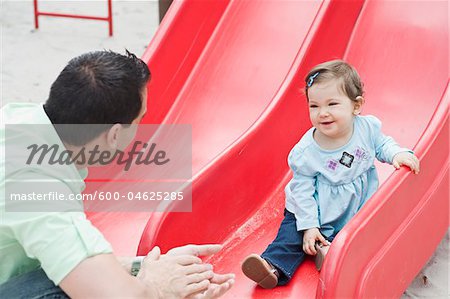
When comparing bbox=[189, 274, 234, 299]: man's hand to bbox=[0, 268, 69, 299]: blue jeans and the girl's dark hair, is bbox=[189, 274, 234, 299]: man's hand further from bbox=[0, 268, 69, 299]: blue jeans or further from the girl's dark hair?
the girl's dark hair

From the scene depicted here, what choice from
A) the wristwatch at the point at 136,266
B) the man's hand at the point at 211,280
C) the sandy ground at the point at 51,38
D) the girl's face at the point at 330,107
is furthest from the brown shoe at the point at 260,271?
the sandy ground at the point at 51,38

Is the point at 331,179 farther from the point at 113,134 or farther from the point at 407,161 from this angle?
the point at 113,134

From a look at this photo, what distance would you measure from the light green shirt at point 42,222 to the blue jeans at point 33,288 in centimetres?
7

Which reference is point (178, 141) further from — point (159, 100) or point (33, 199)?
point (33, 199)

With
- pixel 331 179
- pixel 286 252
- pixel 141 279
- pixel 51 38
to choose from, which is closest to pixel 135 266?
pixel 141 279

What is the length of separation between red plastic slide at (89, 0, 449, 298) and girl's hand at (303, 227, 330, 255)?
0.26 ft

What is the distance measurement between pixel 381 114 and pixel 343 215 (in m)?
0.71

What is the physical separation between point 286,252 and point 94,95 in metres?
0.97

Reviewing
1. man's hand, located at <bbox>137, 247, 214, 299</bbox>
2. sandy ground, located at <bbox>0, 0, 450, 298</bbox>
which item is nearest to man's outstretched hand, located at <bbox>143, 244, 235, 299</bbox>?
man's hand, located at <bbox>137, 247, 214, 299</bbox>

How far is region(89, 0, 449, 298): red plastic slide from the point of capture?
8.57ft

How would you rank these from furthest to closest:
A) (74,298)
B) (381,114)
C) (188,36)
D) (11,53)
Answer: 1. (11,53)
2. (188,36)
3. (381,114)
4. (74,298)

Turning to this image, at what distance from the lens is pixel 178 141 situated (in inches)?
132

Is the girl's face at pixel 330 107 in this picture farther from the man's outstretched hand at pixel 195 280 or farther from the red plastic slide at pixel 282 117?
the man's outstretched hand at pixel 195 280

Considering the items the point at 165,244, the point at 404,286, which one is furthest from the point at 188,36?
the point at 404,286
